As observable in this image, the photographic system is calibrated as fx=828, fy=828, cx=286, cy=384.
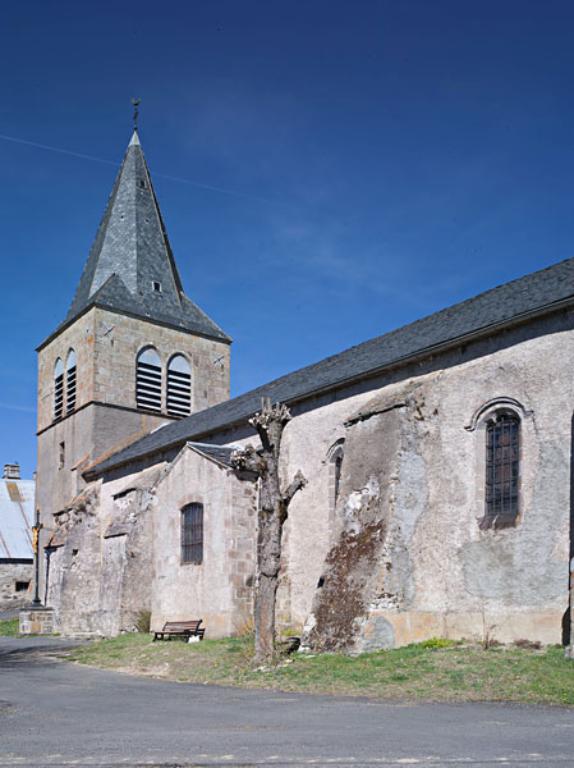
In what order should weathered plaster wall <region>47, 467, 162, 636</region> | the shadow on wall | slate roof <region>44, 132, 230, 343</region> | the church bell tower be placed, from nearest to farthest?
the shadow on wall → weathered plaster wall <region>47, 467, 162, 636</region> → the church bell tower → slate roof <region>44, 132, 230, 343</region>

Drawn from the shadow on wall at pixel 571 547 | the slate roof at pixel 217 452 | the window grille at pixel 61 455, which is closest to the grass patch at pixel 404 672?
the shadow on wall at pixel 571 547

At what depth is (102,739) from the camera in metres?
7.71

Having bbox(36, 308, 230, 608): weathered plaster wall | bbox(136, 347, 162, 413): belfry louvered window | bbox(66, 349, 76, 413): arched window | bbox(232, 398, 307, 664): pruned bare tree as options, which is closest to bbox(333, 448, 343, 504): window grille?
bbox(232, 398, 307, 664): pruned bare tree

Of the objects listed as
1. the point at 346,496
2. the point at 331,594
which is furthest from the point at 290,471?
the point at 331,594

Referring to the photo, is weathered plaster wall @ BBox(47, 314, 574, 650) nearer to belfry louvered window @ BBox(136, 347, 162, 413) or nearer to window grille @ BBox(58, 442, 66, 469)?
belfry louvered window @ BBox(136, 347, 162, 413)

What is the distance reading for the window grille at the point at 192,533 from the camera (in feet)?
67.3

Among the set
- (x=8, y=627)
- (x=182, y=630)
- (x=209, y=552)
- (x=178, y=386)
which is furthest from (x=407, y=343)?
(x=8, y=627)

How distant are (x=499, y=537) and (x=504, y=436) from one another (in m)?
1.89

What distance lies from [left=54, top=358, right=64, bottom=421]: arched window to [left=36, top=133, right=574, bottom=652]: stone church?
2.85m

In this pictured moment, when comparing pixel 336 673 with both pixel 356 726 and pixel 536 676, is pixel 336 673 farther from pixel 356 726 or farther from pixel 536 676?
pixel 356 726

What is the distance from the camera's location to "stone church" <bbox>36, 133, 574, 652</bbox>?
47.5 ft

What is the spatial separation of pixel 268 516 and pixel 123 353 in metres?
19.0

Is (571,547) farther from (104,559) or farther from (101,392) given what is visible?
(101,392)

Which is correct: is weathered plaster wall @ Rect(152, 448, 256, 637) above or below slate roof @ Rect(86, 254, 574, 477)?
below
